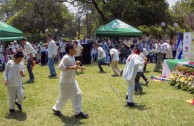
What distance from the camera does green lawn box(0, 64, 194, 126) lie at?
5848 millimetres

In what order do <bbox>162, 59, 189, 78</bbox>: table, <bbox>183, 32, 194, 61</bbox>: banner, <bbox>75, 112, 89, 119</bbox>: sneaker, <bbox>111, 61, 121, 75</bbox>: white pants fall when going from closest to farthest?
<bbox>75, 112, 89, 119</bbox>: sneaker → <bbox>183, 32, 194, 61</bbox>: banner → <bbox>162, 59, 189, 78</bbox>: table → <bbox>111, 61, 121, 75</bbox>: white pants

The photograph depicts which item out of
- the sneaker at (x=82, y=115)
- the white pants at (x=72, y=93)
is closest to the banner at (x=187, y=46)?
the sneaker at (x=82, y=115)

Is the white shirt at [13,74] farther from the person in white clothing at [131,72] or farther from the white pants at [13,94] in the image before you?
the person in white clothing at [131,72]

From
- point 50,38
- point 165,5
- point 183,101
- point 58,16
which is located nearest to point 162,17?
point 165,5

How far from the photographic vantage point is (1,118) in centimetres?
608

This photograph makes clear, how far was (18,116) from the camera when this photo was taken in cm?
619

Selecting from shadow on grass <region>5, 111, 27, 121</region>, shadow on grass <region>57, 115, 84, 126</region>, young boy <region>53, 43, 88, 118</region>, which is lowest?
shadow on grass <region>5, 111, 27, 121</region>

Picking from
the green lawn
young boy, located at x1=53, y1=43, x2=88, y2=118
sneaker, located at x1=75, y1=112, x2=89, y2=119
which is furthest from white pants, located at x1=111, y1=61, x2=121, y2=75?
young boy, located at x1=53, y1=43, x2=88, y2=118

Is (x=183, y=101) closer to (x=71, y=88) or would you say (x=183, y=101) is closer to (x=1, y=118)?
(x=71, y=88)

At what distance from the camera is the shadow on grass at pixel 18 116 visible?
19.9 feet

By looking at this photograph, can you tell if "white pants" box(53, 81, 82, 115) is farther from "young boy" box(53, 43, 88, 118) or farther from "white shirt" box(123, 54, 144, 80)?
"white shirt" box(123, 54, 144, 80)

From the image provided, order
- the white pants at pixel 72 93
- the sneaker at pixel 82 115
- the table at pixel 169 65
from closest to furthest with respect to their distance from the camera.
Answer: the white pants at pixel 72 93 → the sneaker at pixel 82 115 → the table at pixel 169 65

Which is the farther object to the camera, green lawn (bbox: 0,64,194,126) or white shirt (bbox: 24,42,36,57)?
white shirt (bbox: 24,42,36,57)

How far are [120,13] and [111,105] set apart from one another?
2072 cm
